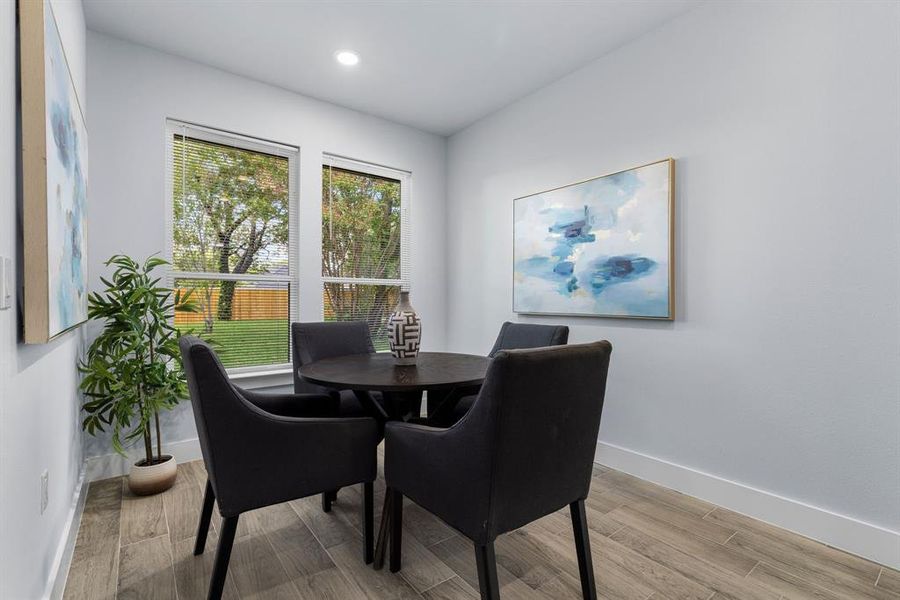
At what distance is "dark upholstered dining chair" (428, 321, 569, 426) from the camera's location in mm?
2262

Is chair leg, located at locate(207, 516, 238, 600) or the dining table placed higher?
the dining table

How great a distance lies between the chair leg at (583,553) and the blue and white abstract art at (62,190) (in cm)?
178

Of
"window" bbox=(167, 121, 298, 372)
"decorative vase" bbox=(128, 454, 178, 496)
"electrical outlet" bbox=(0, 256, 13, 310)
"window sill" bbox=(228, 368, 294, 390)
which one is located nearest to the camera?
"electrical outlet" bbox=(0, 256, 13, 310)

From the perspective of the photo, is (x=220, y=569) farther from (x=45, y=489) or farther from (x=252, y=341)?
(x=252, y=341)

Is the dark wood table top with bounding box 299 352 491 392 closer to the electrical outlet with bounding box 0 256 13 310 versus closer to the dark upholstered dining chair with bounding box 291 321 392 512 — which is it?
the dark upholstered dining chair with bounding box 291 321 392 512

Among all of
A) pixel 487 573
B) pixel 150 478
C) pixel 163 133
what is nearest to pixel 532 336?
pixel 487 573

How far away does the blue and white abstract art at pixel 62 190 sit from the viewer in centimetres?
132

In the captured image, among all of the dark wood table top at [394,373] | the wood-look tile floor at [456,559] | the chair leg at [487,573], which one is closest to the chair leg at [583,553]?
the wood-look tile floor at [456,559]

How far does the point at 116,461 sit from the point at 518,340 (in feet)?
8.45

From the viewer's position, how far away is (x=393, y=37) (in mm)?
2656

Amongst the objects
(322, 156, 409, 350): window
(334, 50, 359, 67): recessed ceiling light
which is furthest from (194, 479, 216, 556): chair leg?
(334, 50, 359, 67): recessed ceiling light

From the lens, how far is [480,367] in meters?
2.06

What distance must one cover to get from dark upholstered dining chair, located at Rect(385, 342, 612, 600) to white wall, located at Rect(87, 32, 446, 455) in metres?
2.32

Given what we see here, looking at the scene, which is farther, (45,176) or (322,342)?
(322,342)
